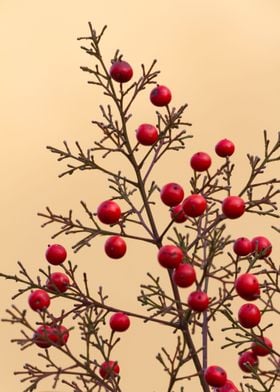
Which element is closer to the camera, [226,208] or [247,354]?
[226,208]

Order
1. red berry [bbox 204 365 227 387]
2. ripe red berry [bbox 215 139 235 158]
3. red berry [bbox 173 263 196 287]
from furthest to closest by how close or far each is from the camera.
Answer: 1. ripe red berry [bbox 215 139 235 158]
2. red berry [bbox 204 365 227 387]
3. red berry [bbox 173 263 196 287]

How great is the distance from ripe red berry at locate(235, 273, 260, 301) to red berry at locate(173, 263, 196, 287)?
0.12 meters

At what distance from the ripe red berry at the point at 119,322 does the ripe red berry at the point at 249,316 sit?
0.86ft

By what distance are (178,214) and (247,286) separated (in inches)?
8.7

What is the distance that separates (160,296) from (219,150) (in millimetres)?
451

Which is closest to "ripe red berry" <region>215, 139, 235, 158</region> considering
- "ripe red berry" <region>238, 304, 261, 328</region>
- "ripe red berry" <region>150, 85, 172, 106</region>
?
"ripe red berry" <region>150, 85, 172, 106</region>

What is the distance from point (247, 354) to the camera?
1.65m

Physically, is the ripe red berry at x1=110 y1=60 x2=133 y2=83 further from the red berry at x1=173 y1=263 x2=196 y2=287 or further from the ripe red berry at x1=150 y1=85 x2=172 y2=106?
the red berry at x1=173 y1=263 x2=196 y2=287

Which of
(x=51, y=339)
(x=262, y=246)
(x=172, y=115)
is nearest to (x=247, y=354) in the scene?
(x=262, y=246)

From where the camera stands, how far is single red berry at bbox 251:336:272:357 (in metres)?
1.55

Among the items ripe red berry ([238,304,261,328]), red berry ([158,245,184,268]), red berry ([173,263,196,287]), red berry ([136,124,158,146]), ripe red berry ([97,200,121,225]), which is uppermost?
red berry ([136,124,158,146])

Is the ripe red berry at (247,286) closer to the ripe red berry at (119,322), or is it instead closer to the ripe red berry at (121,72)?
the ripe red berry at (119,322)

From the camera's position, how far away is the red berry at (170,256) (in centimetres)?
Result: 142

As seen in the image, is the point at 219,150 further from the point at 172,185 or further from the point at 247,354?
the point at 247,354
